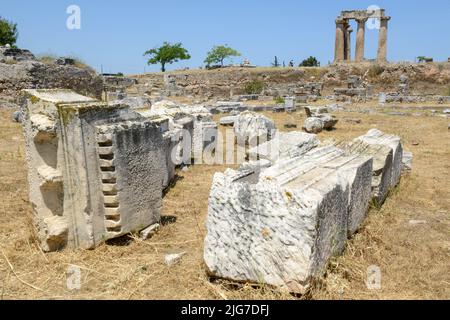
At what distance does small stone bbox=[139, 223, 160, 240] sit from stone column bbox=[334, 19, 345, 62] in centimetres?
3256

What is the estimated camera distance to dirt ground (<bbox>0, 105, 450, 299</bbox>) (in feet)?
A: 10.1

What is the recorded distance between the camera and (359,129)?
12172mm

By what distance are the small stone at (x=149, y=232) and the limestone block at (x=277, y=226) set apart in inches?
47.6

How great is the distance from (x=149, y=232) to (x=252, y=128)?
5.62 meters

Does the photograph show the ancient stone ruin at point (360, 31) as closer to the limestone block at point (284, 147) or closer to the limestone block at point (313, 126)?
the limestone block at point (313, 126)

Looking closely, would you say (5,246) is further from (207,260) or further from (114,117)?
(207,260)

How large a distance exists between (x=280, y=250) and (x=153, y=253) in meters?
1.54

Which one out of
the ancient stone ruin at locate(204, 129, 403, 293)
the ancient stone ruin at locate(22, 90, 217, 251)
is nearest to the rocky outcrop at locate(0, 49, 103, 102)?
the ancient stone ruin at locate(22, 90, 217, 251)

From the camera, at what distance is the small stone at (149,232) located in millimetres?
4176

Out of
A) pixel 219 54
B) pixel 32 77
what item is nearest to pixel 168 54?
pixel 219 54

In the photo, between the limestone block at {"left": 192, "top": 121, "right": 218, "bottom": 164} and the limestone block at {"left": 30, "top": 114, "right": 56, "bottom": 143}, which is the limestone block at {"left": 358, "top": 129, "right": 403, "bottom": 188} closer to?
the limestone block at {"left": 192, "top": 121, "right": 218, "bottom": 164}

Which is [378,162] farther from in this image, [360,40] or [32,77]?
[360,40]

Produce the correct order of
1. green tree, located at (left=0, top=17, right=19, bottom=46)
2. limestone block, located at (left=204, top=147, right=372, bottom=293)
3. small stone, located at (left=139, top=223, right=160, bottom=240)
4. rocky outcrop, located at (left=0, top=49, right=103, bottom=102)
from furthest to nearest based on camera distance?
1. green tree, located at (left=0, top=17, right=19, bottom=46)
2. rocky outcrop, located at (left=0, top=49, right=103, bottom=102)
3. small stone, located at (left=139, top=223, right=160, bottom=240)
4. limestone block, located at (left=204, top=147, right=372, bottom=293)

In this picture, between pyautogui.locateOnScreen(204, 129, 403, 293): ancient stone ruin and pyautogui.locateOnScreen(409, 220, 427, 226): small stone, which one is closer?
pyautogui.locateOnScreen(204, 129, 403, 293): ancient stone ruin
